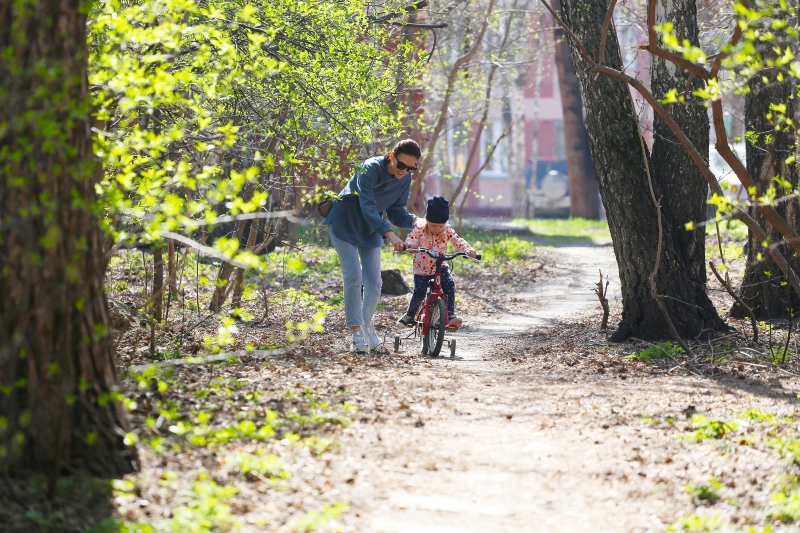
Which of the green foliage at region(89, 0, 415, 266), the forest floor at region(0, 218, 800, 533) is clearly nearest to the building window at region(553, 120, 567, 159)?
the green foliage at region(89, 0, 415, 266)

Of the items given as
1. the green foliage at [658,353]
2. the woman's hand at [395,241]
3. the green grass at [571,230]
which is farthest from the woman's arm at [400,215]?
the green grass at [571,230]

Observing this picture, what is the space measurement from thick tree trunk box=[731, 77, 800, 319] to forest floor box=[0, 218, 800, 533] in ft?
6.31

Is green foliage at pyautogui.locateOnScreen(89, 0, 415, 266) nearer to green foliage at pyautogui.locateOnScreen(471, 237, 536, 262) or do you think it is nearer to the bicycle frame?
the bicycle frame

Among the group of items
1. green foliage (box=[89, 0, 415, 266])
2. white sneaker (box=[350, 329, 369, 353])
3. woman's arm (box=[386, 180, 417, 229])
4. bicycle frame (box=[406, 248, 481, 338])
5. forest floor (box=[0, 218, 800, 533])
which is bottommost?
forest floor (box=[0, 218, 800, 533])

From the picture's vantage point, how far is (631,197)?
9.45m

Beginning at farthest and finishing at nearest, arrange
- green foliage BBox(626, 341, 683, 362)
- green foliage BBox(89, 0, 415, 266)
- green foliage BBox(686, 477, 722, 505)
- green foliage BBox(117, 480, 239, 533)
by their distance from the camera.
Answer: green foliage BBox(626, 341, 683, 362)
green foliage BBox(89, 0, 415, 266)
green foliage BBox(686, 477, 722, 505)
green foliage BBox(117, 480, 239, 533)

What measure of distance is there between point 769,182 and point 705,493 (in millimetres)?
6583

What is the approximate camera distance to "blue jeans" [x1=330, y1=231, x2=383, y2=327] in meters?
8.53

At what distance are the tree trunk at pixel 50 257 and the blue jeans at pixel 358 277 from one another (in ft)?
13.5

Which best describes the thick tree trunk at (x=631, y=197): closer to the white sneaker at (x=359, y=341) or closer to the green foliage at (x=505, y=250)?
the white sneaker at (x=359, y=341)

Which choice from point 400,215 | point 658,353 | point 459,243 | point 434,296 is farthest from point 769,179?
point 400,215

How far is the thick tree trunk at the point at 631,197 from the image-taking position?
9438 mm

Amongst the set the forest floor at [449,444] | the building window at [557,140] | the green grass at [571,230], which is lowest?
the forest floor at [449,444]

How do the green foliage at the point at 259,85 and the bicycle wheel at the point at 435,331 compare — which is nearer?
the green foliage at the point at 259,85
